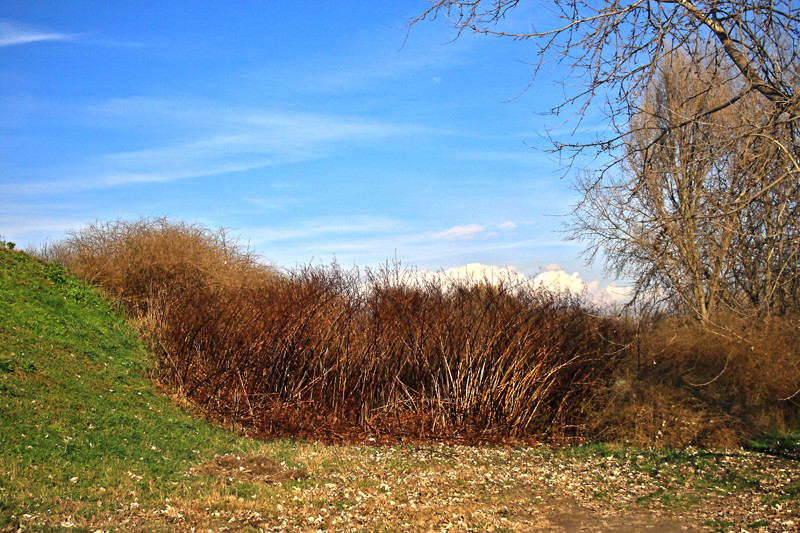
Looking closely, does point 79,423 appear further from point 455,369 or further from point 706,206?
point 706,206

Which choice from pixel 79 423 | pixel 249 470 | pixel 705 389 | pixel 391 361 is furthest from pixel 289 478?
pixel 705 389

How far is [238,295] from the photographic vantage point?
13148 millimetres

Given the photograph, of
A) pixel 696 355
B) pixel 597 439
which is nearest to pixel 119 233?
pixel 597 439

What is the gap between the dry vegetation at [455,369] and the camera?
10.2 meters

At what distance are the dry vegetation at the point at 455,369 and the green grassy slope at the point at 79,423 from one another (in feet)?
3.68

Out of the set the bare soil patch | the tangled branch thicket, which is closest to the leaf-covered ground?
the bare soil patch

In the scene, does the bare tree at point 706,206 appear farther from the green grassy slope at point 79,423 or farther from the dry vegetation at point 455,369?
the green grassy slope at point 79,423

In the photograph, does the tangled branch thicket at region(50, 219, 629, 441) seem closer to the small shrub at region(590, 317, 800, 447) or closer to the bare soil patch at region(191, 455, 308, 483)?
the small shrub at region(590, 317, 800, 447)

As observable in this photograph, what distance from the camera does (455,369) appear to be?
1081 centimetres

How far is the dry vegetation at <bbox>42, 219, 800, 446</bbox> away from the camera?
33.3 ft

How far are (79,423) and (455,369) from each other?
5823 millimetres

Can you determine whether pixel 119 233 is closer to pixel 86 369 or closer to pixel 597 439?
pixel 86 369

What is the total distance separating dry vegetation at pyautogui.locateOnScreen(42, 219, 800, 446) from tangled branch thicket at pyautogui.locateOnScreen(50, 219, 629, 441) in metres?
0.03

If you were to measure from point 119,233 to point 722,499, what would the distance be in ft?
47.5
